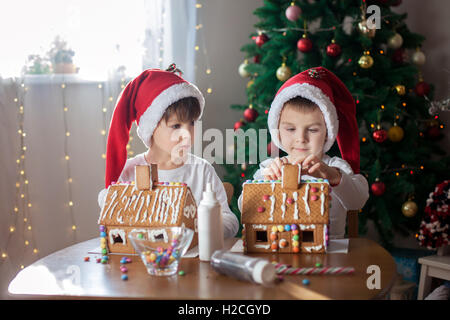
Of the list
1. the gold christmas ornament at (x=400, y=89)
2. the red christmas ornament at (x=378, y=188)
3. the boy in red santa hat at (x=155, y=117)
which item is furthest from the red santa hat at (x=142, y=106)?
the gold christmas ornament at (x=400, y=89)

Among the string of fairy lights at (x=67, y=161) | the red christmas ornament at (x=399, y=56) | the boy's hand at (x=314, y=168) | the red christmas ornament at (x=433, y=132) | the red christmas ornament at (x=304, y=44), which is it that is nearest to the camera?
the boy's hand at (x=314, y=168)

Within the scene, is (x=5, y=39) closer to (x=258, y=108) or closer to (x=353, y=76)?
(x=258, y=108)

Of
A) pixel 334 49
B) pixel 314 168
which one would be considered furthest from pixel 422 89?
pixel 314 168

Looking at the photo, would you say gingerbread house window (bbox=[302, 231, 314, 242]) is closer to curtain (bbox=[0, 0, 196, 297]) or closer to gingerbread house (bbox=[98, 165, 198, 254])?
gingerbread house (bbox=[98, 165, 198, 254])

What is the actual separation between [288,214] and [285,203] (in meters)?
0.03

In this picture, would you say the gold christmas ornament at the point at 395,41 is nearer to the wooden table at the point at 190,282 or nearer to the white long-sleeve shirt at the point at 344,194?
the white long-sleeve shirt at the point at 344,194

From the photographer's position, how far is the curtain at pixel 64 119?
2307mm

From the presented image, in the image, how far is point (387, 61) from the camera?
2.42m

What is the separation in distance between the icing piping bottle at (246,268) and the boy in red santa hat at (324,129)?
0.48m

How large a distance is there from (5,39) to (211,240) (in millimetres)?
1758

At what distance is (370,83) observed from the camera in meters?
2.34

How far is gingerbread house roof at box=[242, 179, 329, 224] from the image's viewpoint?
1.21m

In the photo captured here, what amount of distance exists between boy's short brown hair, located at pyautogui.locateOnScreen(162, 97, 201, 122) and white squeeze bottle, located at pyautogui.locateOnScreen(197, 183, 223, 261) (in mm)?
509
